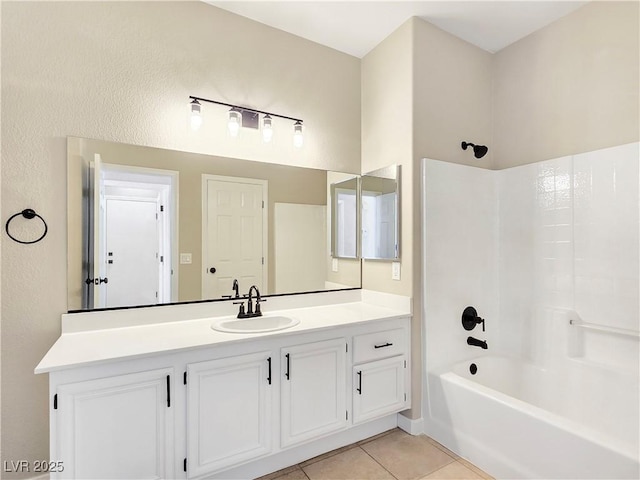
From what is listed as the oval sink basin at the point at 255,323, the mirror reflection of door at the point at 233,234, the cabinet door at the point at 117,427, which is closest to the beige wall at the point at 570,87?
the mirror reflection of door at the point at 233,234

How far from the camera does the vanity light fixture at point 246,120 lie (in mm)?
2061

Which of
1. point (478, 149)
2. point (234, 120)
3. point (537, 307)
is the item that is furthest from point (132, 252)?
point (537, 307)

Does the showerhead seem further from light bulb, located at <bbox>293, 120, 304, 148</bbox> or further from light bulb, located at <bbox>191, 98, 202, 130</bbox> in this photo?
light bulb, located at <bbox>191, 98, 202, 130</bbox>

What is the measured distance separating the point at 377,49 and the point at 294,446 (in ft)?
9.19

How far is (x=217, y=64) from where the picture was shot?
220 centimetres

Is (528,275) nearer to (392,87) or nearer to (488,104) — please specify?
(488,104)

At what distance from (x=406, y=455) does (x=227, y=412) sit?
1.16 m

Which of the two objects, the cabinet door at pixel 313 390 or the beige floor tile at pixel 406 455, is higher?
Answer: the cabinet door at pixel 313 390

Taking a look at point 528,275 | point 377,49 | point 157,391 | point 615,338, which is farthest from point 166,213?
point 615,338

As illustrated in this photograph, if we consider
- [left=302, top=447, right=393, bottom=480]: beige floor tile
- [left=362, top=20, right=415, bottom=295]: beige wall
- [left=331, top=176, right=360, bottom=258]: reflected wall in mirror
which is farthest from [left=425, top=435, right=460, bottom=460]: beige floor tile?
[left=331, top=176, right=360, bottom=258]: reflected wall in mirror

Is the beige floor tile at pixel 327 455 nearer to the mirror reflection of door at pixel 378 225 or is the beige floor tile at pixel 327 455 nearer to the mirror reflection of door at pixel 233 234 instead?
the mirror reflection of door at pixel 233 234

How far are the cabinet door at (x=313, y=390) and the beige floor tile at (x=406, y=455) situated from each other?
1.06ft

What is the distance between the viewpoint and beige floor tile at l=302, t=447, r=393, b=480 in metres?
1.86

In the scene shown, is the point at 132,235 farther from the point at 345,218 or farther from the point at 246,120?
the point at 345,218
